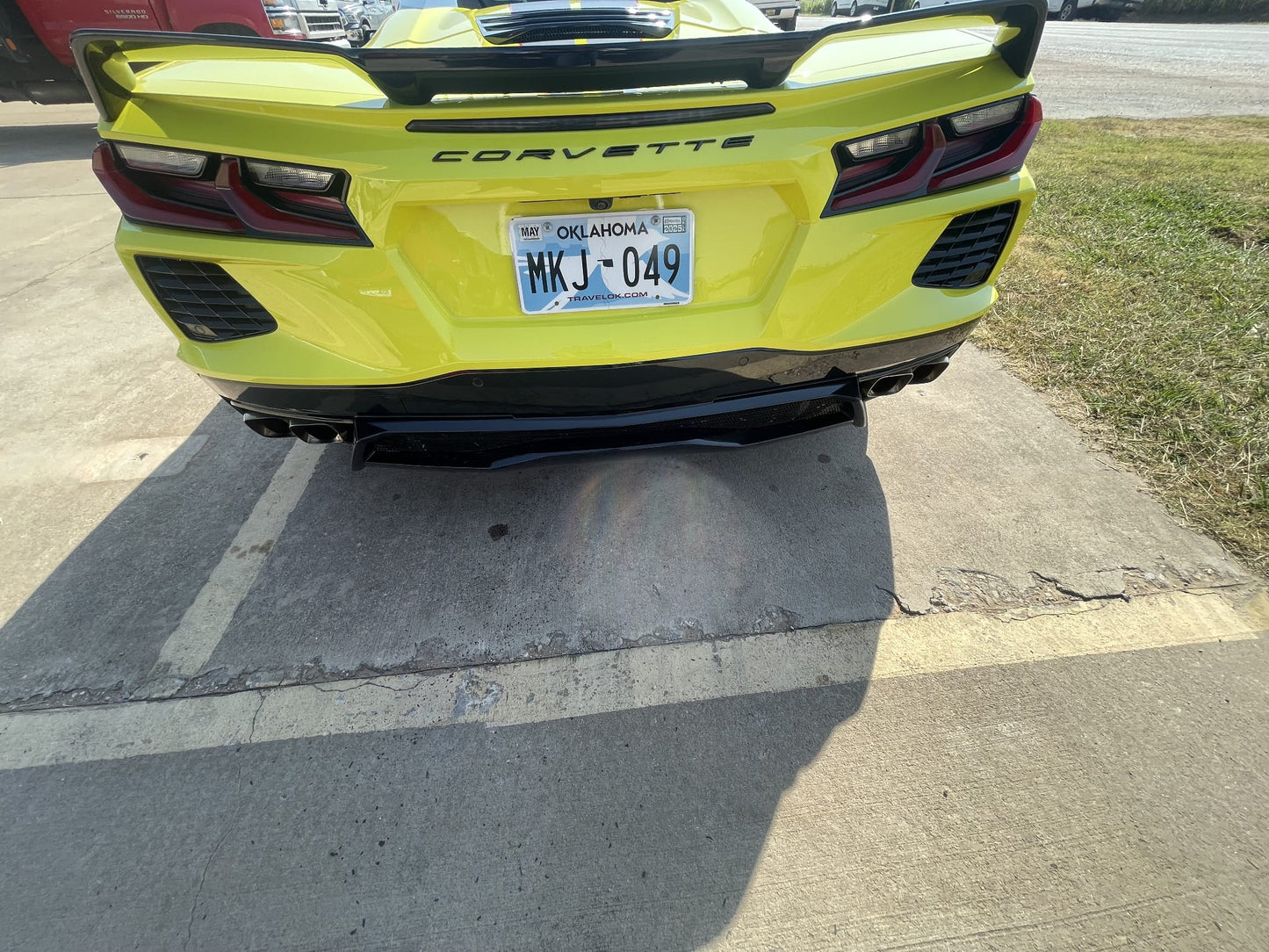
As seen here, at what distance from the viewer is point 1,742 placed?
1677mm

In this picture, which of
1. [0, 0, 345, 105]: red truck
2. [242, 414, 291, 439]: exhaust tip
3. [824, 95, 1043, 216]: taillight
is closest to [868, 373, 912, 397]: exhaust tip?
[824, 95, 1043, 216]: taillight

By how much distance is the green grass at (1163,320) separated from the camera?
7.97 ft

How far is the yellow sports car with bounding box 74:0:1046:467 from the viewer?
140 centimetres

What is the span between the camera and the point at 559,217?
1483 millimetres

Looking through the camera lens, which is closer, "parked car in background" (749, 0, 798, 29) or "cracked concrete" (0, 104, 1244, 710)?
"cracked concrete" (0, 104, 1244, 710)

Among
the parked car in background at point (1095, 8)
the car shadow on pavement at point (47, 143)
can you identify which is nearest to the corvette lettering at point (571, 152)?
the car shadow on pavement at point (47, 143)

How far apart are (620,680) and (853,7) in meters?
29.0

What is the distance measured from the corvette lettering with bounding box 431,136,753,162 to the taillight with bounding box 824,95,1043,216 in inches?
10.6

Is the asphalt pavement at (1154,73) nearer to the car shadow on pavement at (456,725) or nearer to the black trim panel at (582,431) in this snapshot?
the black trim panel at (582,431)

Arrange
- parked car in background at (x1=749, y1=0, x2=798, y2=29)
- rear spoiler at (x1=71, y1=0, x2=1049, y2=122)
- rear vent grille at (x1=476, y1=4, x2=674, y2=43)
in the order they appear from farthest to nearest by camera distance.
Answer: parked car in background at (x1=749, y1=0, x2=798, y2=29)
rear vent grille at (x1=476, y1=4, x2=674, y2=43)
rear spoiler at (x1=71, y1=0, x2=1049, y2=122)

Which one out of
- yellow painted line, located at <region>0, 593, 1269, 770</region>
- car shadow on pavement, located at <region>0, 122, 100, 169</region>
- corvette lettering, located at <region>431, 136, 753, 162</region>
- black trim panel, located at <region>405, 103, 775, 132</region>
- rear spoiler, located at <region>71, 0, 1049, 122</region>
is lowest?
yellow painted line, located at <region>0, 593, 1269, 770</region>

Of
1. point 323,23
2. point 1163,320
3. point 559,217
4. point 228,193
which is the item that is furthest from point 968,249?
point 323,23

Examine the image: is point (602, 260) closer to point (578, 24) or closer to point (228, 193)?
point (228, 193)

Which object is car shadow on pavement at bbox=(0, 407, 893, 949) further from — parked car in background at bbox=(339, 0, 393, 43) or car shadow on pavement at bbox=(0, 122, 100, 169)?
parked car in background at bbox=(339, 0, 393, 43)
